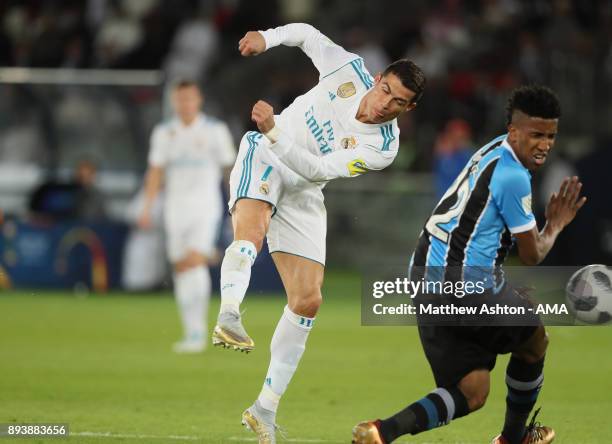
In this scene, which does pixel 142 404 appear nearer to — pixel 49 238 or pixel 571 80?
pixel 49 238

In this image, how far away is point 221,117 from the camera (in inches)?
773

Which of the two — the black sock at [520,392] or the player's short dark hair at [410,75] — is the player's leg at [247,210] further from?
A: the black sock at [520,392]

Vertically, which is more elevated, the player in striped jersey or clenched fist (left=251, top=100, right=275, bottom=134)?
clenched fist (left=251, top=100, right=275, bottom=134)

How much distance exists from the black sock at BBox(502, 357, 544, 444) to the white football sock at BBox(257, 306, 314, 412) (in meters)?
1.32

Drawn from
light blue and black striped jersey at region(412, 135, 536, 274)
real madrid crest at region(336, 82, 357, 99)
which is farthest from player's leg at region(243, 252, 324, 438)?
real madrid crest at region(336, 82, 357, 99)

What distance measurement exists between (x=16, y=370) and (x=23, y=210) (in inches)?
314

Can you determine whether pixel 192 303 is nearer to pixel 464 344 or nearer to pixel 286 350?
pixel 286 350

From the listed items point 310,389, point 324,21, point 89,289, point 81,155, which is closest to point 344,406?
point 310,389

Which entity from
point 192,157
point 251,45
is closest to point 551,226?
point 251,45

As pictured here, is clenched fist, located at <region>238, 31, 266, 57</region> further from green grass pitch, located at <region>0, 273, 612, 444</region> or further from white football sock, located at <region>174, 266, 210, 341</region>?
white football sock, located at <region>174, 266, 210, 341</region>

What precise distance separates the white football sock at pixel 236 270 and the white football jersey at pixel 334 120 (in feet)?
1.96

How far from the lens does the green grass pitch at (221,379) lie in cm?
845

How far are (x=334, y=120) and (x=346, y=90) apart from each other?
24cm

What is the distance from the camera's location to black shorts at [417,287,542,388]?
668 centimetres
